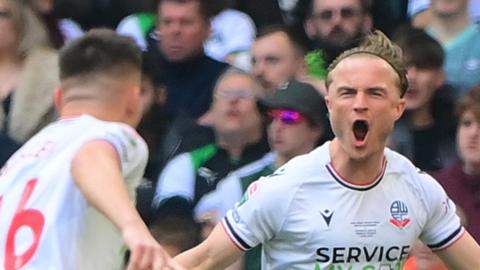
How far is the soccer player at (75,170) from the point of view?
4.97 m

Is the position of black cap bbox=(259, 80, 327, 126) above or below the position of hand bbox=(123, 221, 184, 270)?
below

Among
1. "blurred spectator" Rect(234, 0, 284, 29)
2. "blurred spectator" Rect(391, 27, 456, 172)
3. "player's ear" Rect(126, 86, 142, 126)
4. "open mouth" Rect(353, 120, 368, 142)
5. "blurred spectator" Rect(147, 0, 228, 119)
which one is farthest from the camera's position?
"blurred spectator" Rect(234, 0, 284, 29)

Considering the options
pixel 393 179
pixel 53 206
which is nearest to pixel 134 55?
pixel 53 206

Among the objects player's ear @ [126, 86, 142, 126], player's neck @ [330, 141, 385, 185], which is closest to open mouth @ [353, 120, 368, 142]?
player's neck @ [330, 141, 385, 185]

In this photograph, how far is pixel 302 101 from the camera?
7590 mm

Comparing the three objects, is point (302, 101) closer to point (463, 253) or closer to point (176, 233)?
point (176, 233)

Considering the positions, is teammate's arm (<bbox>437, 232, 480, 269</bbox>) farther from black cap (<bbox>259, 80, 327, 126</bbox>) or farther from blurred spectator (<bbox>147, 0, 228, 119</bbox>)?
blurred spectator (<bbox>147, 0, 228, 119</bbox>)

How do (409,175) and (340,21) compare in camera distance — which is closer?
(409,175)

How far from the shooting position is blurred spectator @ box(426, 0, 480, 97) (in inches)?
336

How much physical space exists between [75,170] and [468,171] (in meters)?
3.12

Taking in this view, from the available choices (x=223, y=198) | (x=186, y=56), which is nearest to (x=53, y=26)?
(x=186, y=56)

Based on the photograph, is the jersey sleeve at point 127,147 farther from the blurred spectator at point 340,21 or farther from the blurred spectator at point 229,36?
the blurred spectator at point 229,36

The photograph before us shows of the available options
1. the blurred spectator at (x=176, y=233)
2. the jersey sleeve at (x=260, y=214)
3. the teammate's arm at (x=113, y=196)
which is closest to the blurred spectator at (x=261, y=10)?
the blurred spectator at (x=176, y=233)

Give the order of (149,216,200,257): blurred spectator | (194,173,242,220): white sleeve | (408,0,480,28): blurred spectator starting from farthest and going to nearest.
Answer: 1. (408,0,480,28): blurred spectator
2. (194,173,242,220): white sleeve
3. (149,216,200,257): blurred spectator
